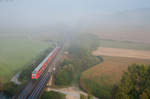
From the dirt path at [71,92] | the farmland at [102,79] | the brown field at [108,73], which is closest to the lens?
the dirt path at [71,92]

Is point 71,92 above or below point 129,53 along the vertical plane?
below

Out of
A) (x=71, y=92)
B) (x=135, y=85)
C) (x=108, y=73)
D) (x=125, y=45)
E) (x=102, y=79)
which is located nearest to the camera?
(x=135, y=85)

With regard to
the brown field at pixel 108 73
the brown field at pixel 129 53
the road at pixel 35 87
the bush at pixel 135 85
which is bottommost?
the road at pixel 35 87

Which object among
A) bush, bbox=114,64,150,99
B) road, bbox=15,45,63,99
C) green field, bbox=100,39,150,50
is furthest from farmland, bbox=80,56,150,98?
green field, bbox=100,39,150,50

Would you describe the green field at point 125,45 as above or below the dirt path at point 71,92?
above

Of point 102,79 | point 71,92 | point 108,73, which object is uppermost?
point 108,73

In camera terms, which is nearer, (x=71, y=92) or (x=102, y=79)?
(x=71, y=92)

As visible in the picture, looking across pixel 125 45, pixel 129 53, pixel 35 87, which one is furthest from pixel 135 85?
pixel 125 45

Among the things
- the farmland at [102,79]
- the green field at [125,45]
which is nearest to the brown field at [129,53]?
the green field at [125,45]

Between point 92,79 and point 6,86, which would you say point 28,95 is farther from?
point 92,79

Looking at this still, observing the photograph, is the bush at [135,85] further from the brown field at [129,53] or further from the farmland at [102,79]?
the brown field at [129,53]

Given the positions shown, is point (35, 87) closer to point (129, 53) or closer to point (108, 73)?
point (108, 73)

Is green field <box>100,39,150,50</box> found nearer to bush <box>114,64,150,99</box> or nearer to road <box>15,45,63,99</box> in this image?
road <box>15,45,63,99</box>
